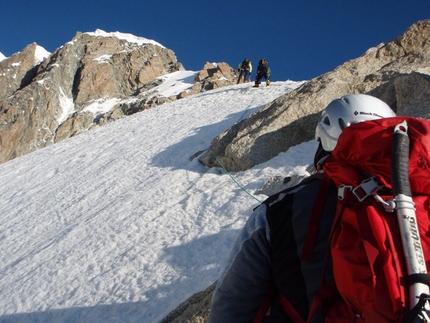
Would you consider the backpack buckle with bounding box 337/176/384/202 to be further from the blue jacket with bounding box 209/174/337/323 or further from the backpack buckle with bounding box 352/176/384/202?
the blue jacket with bounding box 209/174/337/323

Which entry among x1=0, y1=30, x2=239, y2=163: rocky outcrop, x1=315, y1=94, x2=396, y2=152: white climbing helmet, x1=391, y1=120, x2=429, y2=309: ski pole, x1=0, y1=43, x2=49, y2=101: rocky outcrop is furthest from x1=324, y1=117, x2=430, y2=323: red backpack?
x1=0, y1=43, x2=49, y2=101: rocky outcrop

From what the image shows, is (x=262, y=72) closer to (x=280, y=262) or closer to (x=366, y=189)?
(x=280, y=262)

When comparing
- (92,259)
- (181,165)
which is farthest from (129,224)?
(181,165)

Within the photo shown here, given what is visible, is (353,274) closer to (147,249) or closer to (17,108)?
(147,249)

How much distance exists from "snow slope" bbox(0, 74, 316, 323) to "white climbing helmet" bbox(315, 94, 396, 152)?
3998mm

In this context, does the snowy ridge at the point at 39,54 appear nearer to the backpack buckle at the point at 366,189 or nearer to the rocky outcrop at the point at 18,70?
the rocky outcrop at the point at 18,70

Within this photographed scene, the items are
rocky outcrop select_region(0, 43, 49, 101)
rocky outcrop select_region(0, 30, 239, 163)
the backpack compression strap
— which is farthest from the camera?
rocky outcrop select_region(0, 43, 49, 101)

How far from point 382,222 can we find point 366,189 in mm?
157

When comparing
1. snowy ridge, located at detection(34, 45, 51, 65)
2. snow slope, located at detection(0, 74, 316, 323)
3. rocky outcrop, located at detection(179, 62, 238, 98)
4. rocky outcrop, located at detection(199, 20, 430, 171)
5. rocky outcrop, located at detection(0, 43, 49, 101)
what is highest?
snowy ridge, located at detection(34, 45, 51, 65)

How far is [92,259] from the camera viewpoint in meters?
8.24

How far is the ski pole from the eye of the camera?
→ 136 centimetres

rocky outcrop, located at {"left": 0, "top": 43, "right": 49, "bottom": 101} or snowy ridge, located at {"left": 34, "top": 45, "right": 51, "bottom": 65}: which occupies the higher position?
snowy ridge, located at {"left": 34, "top": 45, "right": 51, "bottom": 65}

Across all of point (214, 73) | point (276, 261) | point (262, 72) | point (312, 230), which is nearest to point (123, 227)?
point (276, 261)

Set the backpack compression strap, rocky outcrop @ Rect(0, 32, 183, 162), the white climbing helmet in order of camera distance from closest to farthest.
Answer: the backpack compression strap < the white climbing helmet < rocky outcrop @ Rect(0, 32, 183, 162)
